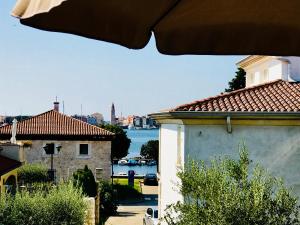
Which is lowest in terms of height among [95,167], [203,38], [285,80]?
[95,167]

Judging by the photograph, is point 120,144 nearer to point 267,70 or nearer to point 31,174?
point 31,174

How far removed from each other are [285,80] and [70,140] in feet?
72.6

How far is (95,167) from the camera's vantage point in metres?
39.1

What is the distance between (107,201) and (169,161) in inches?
509

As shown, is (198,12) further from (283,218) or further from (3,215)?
(3,215)

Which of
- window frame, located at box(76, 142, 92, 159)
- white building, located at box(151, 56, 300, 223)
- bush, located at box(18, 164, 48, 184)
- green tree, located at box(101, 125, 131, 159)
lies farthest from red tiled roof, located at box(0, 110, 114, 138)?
white building, located at box(151, 56, 300, 223)

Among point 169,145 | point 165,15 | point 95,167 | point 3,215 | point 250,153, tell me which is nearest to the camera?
point 165,15

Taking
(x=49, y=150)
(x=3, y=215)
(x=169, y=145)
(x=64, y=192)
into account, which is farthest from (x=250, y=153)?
(x=49, y=150)

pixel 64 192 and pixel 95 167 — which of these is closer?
pixel 64 192

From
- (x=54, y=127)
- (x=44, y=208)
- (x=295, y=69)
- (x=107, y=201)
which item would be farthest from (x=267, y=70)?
(x=54, y=127)

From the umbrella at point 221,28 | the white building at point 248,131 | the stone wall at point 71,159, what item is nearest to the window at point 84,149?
the stone wall at point 71,159

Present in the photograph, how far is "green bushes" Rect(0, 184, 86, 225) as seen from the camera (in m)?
15.5

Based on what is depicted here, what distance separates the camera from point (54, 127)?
4172 centimetres

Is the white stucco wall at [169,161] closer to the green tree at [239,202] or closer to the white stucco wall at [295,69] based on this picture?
the white stucco wall at [295,69]
